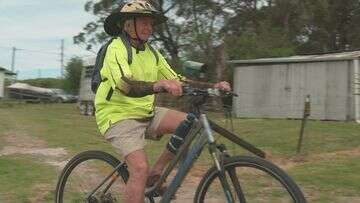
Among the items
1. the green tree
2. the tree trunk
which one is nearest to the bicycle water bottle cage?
the tree trunk

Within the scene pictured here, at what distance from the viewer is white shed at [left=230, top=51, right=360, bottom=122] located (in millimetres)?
26312

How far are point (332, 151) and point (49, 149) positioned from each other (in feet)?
19.4

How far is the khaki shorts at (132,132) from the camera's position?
5113 millimetres

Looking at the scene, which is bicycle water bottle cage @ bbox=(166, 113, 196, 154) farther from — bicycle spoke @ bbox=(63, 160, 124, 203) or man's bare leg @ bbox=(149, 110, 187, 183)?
bicycle spoke @ bbox=(63, 160, 124, 203)

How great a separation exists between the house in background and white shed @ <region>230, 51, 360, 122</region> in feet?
145

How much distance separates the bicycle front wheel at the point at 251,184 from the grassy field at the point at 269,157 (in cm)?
79

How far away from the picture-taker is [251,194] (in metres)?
4.82

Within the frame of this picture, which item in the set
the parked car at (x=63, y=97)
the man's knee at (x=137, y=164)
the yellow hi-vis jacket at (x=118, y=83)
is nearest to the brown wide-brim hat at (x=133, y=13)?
the yellow hi-vis jacket at (x=118, y=83)

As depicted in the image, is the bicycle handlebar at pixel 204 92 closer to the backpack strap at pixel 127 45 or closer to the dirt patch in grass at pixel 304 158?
the backpack strap at pixel 127 45

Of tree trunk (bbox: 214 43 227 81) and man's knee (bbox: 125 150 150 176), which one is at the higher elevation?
tree trunk (bbox: 214 43 227 81)

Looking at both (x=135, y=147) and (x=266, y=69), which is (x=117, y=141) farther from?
(x=266, y=69)

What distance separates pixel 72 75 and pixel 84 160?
64.9 meters

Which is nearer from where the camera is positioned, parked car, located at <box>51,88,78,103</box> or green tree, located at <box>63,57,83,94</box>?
parked car, located at <box>51,88,78,103</box>

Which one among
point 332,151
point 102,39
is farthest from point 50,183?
point 102,39
